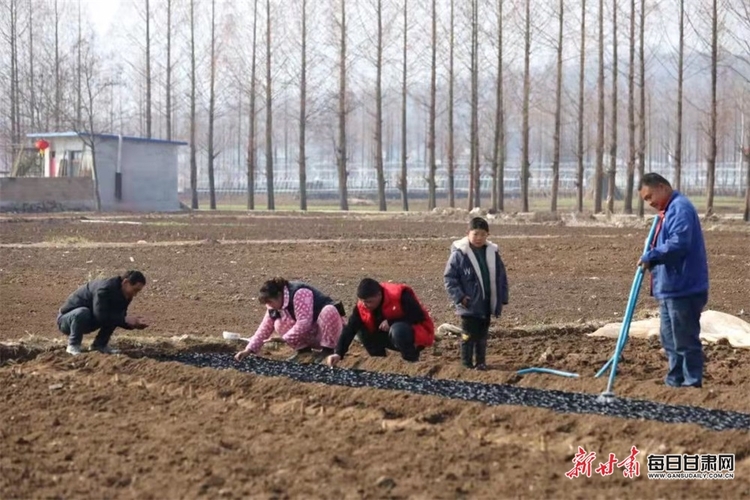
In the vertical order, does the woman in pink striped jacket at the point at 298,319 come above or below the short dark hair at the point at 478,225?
below

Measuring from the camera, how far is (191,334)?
39.4 feet

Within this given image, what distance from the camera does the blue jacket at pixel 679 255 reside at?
8.54 metres

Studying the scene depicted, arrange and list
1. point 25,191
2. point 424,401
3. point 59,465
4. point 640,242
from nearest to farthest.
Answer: point 59,465
point 424,401
point 640,242
point 25,191

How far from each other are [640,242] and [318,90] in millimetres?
40554

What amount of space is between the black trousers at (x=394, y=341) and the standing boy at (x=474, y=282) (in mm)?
462

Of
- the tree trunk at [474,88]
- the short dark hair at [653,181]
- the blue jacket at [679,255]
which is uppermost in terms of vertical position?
the tree trunk at [474,88]

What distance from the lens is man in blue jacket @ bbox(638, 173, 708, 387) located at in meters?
8.56

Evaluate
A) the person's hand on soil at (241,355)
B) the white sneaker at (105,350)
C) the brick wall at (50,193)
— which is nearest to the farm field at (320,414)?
→ the white sneaker at (105,350)

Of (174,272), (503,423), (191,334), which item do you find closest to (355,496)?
(503,423)

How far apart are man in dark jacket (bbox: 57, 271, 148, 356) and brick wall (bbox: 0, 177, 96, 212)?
1560 inches

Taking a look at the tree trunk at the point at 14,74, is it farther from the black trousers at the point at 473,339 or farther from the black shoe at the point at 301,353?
the black trousers at the point at 473,339

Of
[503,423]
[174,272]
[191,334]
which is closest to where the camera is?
[503,423]

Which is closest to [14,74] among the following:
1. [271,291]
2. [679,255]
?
[271,291]

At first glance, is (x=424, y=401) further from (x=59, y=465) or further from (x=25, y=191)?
(x=25, y=191)
